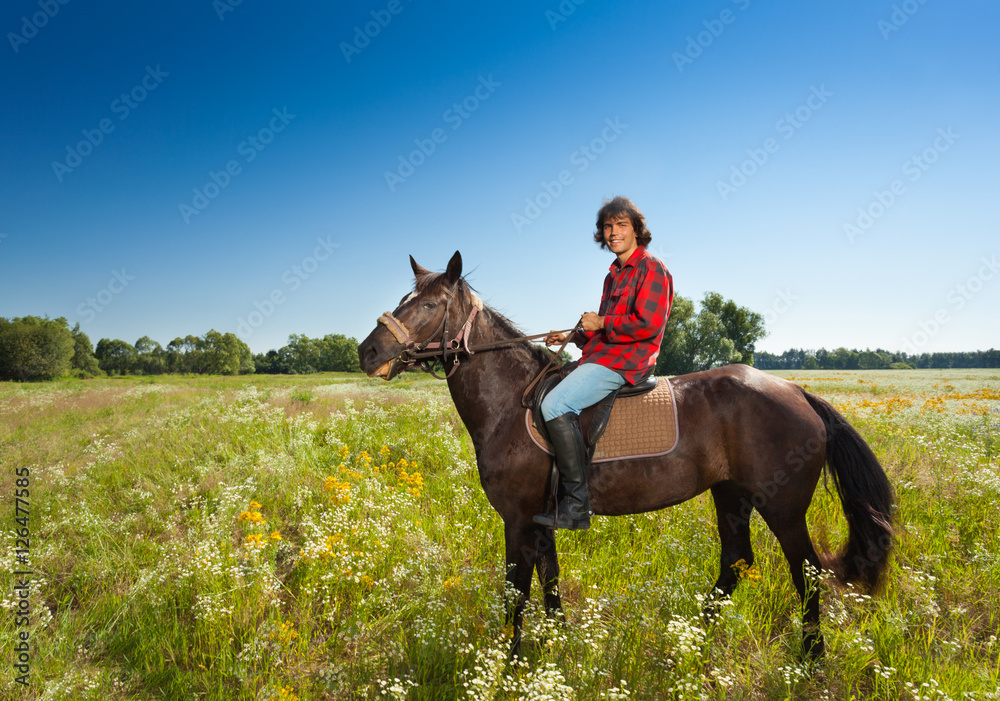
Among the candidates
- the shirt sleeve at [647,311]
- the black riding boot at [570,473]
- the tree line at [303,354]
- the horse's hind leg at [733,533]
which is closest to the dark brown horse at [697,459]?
the black riding boot at [570,473]

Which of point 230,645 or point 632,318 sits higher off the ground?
point 632,318

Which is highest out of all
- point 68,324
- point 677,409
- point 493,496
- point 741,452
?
point 68,324

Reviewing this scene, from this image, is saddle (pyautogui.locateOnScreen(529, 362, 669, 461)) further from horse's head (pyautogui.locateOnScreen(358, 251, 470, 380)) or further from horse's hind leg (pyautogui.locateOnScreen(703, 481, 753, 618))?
horse's hind leg (pyautogui.locateOnScreen(703, 481, 753, 618))

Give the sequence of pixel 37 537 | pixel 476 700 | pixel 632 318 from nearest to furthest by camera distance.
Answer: pixel 476 700 < pixel 632 318 < pixel 37 537

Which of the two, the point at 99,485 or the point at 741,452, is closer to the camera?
the point at 741,452

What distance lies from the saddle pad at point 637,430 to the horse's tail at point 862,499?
139 centimetres

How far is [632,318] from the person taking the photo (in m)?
3.18

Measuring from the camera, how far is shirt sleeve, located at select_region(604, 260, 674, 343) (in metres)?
3.11

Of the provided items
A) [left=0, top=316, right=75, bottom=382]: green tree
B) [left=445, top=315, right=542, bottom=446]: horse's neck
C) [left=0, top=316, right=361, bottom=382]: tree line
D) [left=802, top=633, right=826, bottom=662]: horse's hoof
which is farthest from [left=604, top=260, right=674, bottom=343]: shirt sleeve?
[left=0, top=316, right=75, bottom=382]: green tree

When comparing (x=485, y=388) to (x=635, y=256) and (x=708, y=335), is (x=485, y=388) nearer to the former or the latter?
(x=635, y=256)

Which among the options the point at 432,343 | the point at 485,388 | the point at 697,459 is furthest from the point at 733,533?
the point at 432,343

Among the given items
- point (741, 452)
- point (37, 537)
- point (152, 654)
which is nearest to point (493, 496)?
point (741, 452)

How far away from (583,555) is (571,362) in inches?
90.0

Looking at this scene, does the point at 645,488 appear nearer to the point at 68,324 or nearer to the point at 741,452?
the point at 741,452
